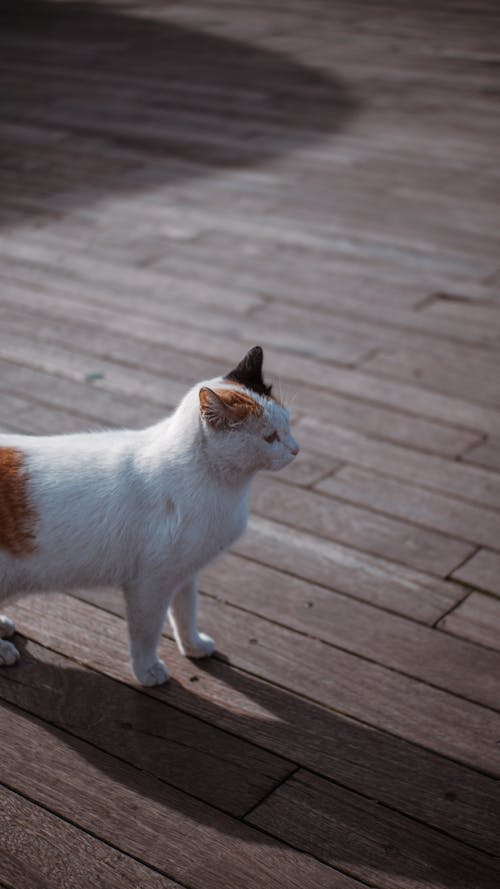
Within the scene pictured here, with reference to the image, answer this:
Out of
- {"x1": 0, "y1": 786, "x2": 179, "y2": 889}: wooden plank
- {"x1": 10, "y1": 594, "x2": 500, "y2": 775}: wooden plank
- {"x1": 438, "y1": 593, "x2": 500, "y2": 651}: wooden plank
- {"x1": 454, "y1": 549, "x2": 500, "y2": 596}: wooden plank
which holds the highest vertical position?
{"x1": 0, "y1": 786, "x2": 179, "y2": 889}: wooden plank

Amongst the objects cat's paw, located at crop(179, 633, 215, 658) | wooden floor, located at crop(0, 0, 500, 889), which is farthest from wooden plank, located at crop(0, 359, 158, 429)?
cat's paw, located at crop(179, 633, 215, 658)

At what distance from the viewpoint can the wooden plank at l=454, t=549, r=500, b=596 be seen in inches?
86.7

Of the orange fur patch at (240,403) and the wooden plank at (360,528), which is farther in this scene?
the wooden plank at (360,528)

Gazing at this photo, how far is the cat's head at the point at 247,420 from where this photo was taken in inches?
65.3

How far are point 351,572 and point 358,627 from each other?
0.20 metres

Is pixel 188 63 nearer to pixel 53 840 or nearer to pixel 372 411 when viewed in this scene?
pixel 372 411

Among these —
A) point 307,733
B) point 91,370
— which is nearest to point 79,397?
point 91,370

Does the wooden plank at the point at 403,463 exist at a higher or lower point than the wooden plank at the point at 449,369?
lower

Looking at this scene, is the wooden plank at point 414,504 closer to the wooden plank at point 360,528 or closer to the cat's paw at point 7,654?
the wooden plank at point 360,528

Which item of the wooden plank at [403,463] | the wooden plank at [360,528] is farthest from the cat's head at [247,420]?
the wooden plank at [403,463]

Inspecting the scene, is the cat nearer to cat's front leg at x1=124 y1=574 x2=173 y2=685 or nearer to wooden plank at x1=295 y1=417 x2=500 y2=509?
cat's front leg at x1=124 y1=574 x2=173 y2=685

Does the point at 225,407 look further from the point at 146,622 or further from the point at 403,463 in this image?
the point at 403,463

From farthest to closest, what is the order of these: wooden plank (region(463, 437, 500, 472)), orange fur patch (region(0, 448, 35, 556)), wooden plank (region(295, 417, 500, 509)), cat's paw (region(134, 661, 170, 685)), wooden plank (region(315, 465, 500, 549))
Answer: wooden plank (region(463, 437, 500, 472)) → wooden plank (region(295, 417, 500, 509)) → wooden plank (region(315, 465, 500, 549)) → cat's paw (region(134, 661, 170, 685)) → orange fur patch (region(0, 448, 35, 556))

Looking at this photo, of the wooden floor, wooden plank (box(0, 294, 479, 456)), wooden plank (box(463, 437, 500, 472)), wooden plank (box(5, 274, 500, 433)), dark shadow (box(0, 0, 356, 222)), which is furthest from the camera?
dark shadow (box(0, 0, 356, 222))
